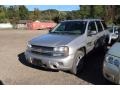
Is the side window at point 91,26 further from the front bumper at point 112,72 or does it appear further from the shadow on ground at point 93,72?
the front bumper at point 112,72

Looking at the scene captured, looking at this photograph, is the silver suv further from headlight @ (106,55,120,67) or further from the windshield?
headlight @ (106,55,120,67)

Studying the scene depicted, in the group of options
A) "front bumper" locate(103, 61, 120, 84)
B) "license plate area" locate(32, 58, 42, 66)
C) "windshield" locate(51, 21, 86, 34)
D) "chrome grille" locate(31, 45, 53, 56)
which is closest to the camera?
"front bumper" locate(103, 61, 120, 84)

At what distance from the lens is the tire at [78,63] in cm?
718

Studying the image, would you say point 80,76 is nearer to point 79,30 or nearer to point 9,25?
point 79,30

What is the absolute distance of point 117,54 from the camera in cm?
525

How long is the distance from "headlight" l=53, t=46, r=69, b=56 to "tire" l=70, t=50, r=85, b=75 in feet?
1.29

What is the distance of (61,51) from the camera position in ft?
23.1

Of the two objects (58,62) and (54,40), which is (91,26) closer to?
(54,40)

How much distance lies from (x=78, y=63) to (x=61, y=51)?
28.6 inches

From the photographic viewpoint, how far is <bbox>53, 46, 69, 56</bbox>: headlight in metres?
7.00

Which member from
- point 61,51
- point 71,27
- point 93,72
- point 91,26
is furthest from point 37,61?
point 91,26

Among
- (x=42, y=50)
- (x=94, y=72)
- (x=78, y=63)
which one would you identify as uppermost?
(x=42, y=50)

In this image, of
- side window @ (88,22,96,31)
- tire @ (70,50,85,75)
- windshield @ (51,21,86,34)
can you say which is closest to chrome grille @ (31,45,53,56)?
tire @ (70,50,85,75)
